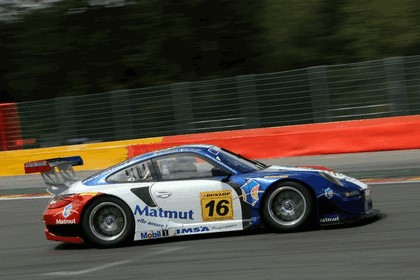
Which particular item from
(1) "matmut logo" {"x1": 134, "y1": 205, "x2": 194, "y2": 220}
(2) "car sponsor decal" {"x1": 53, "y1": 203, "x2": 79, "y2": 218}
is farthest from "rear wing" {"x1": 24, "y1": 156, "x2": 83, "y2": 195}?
(1) "matmut logo" {"x1": 134, "y1": 205, "x2": 194, "y2": 220}

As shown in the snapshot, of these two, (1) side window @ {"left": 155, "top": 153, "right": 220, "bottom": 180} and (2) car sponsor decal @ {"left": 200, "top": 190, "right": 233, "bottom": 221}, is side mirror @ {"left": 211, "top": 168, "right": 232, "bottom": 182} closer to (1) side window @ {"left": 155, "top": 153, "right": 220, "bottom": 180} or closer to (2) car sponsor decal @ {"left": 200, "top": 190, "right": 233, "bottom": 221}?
(1) side window @ {"left": 155, "top": 153, "right": 220, "bottom": 180}

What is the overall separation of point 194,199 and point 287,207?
1094 mm

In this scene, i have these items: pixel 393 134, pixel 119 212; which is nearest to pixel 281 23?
pixel 393 134

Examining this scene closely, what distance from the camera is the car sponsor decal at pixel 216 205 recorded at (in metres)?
10.5

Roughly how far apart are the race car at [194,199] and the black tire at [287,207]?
1 cm

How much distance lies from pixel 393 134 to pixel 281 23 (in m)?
10.0

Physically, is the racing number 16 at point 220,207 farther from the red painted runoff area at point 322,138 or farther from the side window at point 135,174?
the red painted runoff area at point 322,138

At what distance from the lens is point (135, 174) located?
36.4 feet

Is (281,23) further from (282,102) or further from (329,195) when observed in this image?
(329,195)

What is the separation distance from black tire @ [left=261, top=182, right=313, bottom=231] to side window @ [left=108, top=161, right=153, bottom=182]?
1.54 metres

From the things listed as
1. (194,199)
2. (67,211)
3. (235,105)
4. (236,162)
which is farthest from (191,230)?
(235,105)

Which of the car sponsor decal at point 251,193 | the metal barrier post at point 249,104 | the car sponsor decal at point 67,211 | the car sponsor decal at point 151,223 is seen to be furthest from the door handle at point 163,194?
the metal barrier post at point 249,104

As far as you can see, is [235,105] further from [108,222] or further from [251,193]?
[251,193]

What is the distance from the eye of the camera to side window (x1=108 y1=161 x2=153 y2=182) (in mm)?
11023
